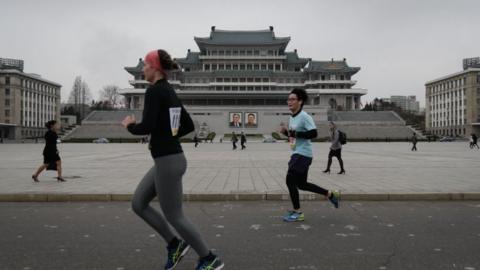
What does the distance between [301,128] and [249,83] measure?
223 feet

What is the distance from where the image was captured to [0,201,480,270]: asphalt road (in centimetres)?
359

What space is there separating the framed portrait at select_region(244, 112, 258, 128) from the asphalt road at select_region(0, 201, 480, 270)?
61456 millimetres

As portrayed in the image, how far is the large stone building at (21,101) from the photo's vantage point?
3211 inches

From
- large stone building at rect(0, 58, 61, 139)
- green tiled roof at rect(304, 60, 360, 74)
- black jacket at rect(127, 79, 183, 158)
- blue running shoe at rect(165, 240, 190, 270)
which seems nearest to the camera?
black jacket at rect(127, 79, 183, 158)

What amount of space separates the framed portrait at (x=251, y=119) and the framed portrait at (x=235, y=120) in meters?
1.07

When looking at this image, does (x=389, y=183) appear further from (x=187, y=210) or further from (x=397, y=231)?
(x=187, y=210)

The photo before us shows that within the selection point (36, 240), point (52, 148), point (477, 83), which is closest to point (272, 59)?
point (477, 83)

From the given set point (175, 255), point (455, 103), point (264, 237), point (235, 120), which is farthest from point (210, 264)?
point (455, 103)

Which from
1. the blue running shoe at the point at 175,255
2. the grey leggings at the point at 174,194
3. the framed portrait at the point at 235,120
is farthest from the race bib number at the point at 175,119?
the framed portrait at the point at 235,120

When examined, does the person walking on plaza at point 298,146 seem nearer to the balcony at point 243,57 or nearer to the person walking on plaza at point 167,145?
the person walking on plaza at point 167,145

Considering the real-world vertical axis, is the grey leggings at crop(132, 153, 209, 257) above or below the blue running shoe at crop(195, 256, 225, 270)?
above

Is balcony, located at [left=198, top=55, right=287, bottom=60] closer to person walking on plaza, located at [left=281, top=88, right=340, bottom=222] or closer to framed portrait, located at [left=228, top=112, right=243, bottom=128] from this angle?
framed portrait, located at [left=228, top=112, right=243, bottom=128]

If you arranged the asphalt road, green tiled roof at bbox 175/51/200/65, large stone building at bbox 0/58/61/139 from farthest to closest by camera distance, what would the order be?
1. large stone building at bbox 0/58/61/139
2. green tiled roof at bbox 175/51/200/65
3. the asphalt road

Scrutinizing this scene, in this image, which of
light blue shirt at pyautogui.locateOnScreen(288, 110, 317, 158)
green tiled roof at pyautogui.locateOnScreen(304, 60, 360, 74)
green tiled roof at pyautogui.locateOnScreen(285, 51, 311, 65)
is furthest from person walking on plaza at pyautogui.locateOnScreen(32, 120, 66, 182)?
green tiled roof at pyautogui.locateOnScreen(285, 51, 311, 65)
